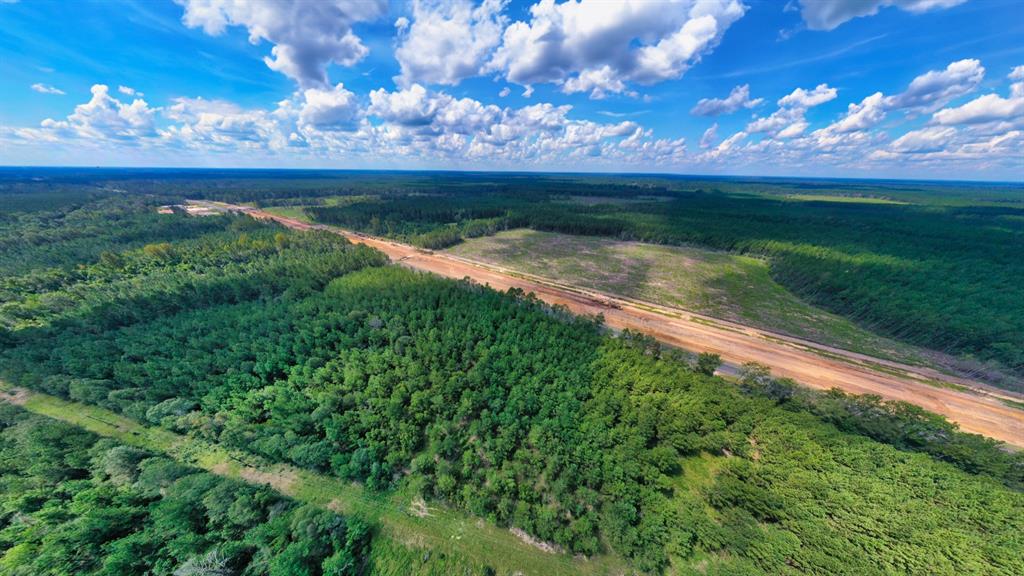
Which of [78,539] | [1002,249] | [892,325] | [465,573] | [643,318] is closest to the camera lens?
[78,539]

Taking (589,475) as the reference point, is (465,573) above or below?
below

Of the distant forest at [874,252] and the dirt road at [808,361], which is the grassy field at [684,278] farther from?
the distant forest at [874,252]

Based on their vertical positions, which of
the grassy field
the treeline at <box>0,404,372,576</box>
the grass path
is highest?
the grassy field

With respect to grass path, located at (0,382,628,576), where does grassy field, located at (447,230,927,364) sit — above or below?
above

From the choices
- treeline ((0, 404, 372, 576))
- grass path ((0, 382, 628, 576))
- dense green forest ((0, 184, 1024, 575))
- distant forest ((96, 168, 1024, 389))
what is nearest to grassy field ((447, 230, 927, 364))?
distant forest ((96, 168, 1024, 389))

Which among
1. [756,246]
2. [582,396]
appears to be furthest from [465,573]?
[756,246]

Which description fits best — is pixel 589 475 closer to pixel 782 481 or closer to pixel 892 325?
pixel 782 481

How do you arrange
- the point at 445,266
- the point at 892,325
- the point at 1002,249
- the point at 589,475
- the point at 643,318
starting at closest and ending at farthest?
the point at 589,475 < the point at 892,325 < the point at 643,318 < the point at 1002,249 < the point at 445,266

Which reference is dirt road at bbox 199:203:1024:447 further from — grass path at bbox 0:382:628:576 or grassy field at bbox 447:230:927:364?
grass path at bbox 0:382:628:576
